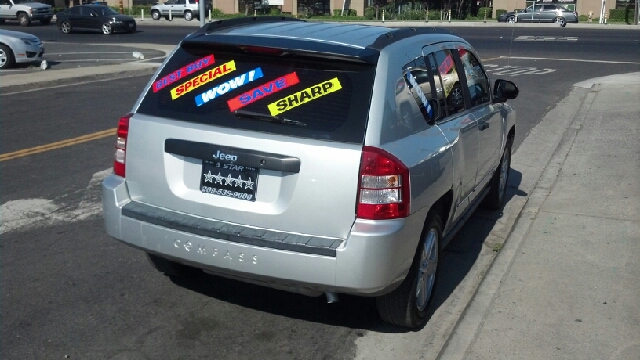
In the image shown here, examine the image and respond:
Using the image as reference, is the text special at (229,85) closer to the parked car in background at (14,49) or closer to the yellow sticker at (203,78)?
the yellow sticker at (203,78)

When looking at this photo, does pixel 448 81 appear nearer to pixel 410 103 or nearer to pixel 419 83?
pixel 419 83

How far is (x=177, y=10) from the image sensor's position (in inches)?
2156

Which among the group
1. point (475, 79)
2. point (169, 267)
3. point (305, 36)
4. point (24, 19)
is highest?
point (305, 36)

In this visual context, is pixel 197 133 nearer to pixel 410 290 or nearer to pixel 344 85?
pixel 344 85

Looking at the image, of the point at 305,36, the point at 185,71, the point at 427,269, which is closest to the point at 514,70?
the point at 427,269

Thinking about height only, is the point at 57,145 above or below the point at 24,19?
below

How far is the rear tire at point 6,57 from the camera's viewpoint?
1983 centimetres

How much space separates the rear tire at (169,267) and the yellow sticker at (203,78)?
1.28 metres

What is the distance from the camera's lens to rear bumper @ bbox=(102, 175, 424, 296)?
413 cm

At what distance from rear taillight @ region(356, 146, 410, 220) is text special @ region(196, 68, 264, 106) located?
0.86 metres

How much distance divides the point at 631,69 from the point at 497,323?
65.1ft

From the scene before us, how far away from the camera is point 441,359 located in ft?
14.9

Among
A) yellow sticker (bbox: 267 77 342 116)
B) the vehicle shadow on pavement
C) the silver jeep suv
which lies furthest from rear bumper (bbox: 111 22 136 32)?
yellow sticker (bbox: 267 77 342 116)

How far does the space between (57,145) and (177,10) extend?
154ft
